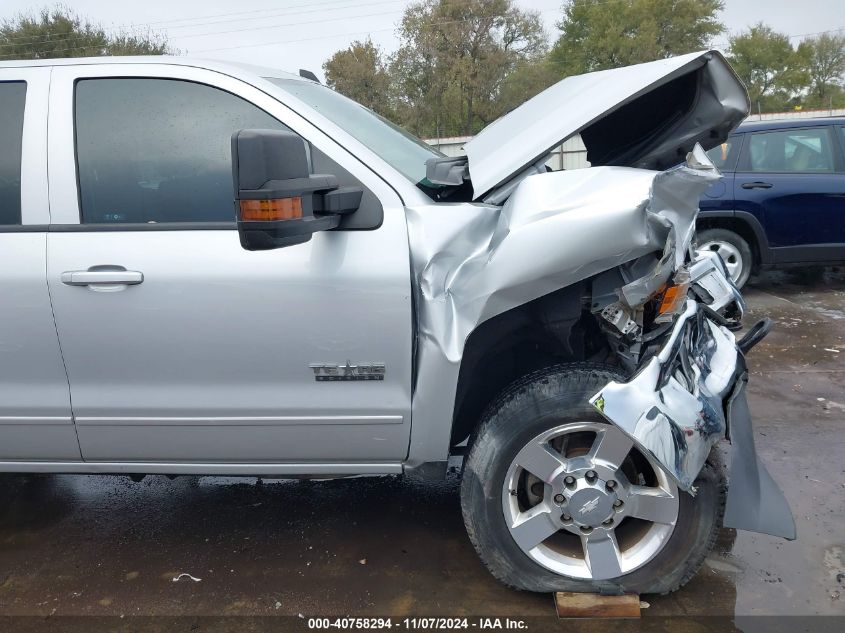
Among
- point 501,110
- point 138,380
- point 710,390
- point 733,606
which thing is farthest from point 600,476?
point 501,110

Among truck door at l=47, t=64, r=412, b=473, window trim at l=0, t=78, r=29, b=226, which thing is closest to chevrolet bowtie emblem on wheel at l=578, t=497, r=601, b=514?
truck door at l=47, t=64, r=412, b=473

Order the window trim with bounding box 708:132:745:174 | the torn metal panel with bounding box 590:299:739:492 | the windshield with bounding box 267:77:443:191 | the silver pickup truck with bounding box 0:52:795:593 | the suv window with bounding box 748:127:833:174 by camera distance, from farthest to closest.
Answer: the window trim with bounding box 708:132:745:174, the suv window with bounding box 748:127:833:174, the windshield with bounding box 267:77:443:191, the silver pickup truck with bounding box 0:52:795:593, the torn metal panel with bounding box 590:299:739:492

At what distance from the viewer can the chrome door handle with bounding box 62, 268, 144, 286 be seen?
2426mm

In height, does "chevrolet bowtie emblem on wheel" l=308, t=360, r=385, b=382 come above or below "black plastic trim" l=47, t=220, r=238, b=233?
below

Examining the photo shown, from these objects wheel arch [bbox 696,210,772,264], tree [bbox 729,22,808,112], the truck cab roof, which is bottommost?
wheel arch [bbox 696,210,772,264]

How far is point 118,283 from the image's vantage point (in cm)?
244

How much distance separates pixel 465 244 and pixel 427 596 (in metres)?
1.33

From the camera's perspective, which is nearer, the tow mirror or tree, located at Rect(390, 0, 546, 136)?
the tow mirror

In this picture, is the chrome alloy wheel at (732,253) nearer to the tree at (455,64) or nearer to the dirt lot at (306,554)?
the dirt lot at (306,554)

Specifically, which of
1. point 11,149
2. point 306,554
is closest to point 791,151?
point 306,554

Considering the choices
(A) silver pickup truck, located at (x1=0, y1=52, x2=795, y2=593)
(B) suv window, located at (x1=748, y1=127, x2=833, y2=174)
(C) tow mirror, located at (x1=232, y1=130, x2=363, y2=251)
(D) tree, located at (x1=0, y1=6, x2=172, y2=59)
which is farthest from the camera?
(D) tree, located at (x1=0, y1=6, x2=172, y2=59)

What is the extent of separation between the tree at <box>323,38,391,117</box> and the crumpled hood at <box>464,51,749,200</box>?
37.6 metres

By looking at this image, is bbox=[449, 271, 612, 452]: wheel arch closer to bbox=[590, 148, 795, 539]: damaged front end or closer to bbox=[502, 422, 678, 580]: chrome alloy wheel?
bbox=[590, 148, 795, 539]: damaged front end

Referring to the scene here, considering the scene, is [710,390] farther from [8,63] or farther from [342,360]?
[8,63]
